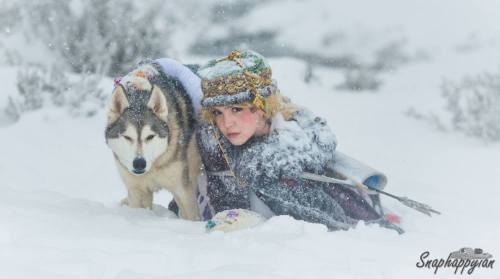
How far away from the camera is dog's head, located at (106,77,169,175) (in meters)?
2.48

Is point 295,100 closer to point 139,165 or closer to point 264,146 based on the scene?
point 264,146

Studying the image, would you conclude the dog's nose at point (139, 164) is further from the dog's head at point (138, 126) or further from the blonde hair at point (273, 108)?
the blonde hair at point (273, 108)

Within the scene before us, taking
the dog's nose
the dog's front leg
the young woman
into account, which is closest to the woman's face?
the young woman

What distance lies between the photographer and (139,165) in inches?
96.7

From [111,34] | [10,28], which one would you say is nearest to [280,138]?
[111,34]

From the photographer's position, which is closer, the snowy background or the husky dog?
the snowy background

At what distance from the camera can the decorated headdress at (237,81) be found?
2477 mm

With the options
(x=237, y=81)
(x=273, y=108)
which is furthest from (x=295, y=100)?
(x=237, y=81)

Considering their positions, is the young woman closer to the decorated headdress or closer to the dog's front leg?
the decorated headdress

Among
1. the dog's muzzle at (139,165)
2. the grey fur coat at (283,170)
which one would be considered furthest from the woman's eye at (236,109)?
the dog's muzzle at (139,165)

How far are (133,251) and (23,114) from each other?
478 cm

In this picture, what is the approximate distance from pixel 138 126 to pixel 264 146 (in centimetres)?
54

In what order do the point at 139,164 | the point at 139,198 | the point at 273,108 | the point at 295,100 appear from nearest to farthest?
the point at 139,164, the point at 273,108, the point at 139,198, the point at 295,100

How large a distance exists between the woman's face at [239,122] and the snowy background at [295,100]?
415 millimetres
